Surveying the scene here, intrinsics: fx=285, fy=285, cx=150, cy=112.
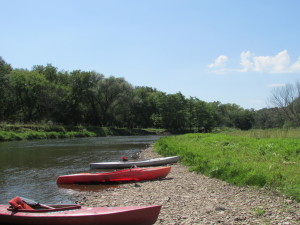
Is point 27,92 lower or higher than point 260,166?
higher

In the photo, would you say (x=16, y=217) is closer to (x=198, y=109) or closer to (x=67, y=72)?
(x=67, y=72)

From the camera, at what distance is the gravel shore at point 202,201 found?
20.8 ft

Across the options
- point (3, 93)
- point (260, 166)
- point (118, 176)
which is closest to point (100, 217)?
point (118, 176)

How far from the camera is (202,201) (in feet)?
26.0

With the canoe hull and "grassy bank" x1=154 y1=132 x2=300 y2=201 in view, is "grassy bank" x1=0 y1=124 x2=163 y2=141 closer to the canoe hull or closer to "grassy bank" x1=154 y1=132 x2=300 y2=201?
the canoe hull

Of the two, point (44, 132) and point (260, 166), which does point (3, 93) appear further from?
point (260, 166)

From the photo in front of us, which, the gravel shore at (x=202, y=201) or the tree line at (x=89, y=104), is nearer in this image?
the gravel shore at (x=202, y=201)

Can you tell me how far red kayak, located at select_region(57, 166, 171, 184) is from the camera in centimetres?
1180

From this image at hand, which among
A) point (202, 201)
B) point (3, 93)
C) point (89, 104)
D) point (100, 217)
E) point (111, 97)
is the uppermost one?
point (3, 93)

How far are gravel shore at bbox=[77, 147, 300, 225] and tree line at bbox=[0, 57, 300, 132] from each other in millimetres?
36926

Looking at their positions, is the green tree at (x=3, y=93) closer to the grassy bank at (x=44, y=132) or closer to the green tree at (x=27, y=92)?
the green tree at (x=27, y=92)

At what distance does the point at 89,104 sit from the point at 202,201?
6148cm

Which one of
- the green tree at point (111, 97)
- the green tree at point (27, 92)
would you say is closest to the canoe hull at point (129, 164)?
the green tree at point (27, 92)

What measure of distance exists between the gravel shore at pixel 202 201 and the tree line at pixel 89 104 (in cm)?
3693
